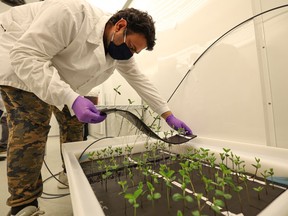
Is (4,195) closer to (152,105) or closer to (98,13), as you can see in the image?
(152,105)

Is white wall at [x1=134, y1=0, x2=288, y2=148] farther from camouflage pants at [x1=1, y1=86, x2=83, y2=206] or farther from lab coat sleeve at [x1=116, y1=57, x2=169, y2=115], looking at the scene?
camouflage pants at [x1=1, y1=86, x2=83, y2=206]

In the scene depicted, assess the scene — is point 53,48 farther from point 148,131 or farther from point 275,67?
point 275,67

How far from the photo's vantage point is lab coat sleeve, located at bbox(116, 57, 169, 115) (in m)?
1.32

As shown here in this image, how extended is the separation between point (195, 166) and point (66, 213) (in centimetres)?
80

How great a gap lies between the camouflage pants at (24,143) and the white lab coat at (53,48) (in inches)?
3.3

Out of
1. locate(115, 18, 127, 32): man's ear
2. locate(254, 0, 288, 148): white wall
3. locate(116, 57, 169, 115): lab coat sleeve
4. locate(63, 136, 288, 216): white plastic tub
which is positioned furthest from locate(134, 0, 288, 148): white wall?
locate(115, 18, 127, 32): man's ear

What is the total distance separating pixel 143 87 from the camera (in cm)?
136

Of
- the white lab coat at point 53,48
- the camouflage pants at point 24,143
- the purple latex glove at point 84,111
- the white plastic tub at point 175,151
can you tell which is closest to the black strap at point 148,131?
the white plastic tub at point 175,151

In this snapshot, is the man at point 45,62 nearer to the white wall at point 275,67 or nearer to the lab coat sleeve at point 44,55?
the lab coat sleeve at point 44,55

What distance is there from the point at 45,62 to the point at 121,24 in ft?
1.42

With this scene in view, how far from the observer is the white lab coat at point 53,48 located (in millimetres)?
744

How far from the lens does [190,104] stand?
4.63 ft

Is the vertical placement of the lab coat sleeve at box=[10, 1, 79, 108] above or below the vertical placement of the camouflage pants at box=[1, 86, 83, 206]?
above

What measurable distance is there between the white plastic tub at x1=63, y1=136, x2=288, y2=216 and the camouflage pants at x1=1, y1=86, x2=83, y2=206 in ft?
0.53
